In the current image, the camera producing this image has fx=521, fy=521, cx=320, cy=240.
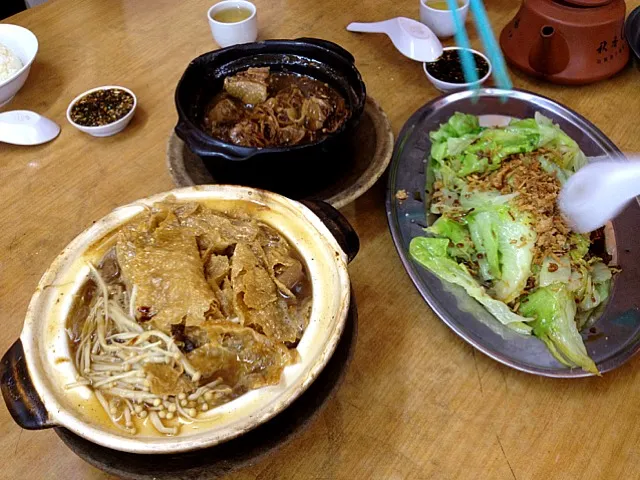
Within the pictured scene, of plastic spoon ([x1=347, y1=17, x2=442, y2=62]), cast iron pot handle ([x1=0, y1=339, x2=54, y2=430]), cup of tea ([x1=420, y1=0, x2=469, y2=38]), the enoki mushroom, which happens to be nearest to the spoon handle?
plastic spoon ([x1=347, y1=17, x2=442, y2=62])

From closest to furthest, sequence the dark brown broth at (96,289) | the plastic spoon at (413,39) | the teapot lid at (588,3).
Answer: the dark brown broth at (96,289)
the teapot lid at (588,3)
the plastic spoon at (413,39)

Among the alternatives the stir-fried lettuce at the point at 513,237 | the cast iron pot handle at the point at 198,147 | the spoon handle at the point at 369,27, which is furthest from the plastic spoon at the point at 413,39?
the cast iron pot handle at the point at 198,147

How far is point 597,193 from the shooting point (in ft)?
4.64

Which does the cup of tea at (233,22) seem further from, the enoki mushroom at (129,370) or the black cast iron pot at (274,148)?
the enoki mushroom at (129,370)

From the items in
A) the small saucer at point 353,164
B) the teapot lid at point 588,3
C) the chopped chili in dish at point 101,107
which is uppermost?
the teapot lid at point 588,3

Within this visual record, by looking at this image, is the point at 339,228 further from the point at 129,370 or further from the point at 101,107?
the point at 101,107

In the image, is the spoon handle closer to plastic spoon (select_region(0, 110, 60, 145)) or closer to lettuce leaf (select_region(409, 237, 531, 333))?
lettuce leaf (select_region(409, 237, 531, 333))

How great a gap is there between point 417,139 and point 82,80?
1.48 meters

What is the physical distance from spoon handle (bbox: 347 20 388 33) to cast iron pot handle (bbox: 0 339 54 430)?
1.95m

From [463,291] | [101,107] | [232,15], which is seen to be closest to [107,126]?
[101,107]

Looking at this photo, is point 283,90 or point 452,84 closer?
point 283,90

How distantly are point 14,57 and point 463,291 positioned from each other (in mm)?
1987

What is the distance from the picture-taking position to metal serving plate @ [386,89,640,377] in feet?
4.36

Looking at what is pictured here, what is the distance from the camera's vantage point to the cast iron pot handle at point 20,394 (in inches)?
38.8
